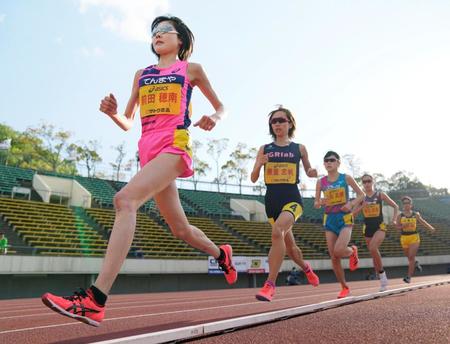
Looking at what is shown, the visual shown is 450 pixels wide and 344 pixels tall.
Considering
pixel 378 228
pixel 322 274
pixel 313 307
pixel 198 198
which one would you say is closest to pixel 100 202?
pixel 198 198

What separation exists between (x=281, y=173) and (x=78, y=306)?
3804 mm

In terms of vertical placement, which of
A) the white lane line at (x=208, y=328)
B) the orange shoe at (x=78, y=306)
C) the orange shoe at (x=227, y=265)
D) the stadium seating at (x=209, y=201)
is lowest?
the white lane line at (x=208, y=328)

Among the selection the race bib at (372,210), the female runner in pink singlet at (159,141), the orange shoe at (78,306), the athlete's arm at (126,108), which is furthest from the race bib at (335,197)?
the orange shoe at (78,306)

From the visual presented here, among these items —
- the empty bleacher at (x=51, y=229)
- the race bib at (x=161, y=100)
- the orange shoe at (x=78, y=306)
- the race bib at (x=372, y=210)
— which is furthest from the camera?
the empty bleacher at (x=51, y=229)

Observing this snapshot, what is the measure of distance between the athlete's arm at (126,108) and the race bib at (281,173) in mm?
2507

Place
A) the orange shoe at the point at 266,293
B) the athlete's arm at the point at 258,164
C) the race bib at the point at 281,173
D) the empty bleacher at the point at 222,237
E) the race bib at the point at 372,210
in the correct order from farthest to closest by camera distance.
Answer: the empty bleacher at the point at 222,237
the race bib at the point at 372,210
the race bib at the point at 281,173
the athlete's arm at the point at 258,164
the orange shoe at the point at 266,293

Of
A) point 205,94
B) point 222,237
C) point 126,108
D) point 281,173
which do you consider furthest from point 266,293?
point 222,237

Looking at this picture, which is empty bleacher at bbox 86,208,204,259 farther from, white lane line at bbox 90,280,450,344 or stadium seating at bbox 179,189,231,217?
white lane line at bbox 90,280,450,344

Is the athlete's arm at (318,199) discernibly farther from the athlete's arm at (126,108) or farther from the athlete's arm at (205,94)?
the athlete's arm at (126,108)

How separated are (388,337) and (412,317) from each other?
45.1 inches

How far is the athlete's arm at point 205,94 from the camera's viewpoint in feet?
11.3

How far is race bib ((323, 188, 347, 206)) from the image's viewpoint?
23.7 feet

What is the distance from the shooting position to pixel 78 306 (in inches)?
101

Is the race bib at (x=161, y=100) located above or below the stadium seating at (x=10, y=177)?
below
